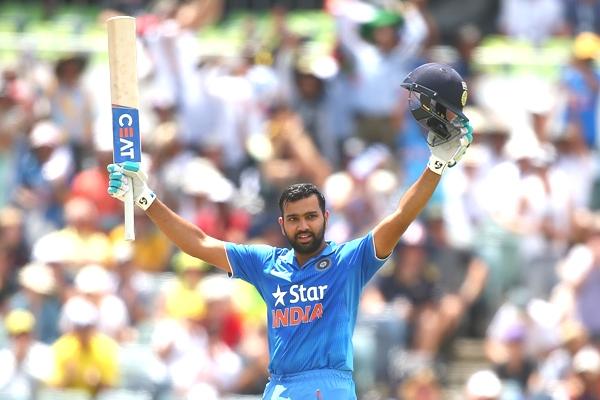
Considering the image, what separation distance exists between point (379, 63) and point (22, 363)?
15.7 feet

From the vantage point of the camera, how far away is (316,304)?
8.51 metres

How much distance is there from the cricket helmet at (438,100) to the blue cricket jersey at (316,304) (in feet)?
2.13

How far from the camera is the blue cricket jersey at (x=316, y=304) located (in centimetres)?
845

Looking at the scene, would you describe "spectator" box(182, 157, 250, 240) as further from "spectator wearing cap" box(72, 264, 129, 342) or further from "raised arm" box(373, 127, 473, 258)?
"raised arm" box(373, 127, 473, 258)

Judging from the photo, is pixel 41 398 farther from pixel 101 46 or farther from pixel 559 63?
pixel 559 63

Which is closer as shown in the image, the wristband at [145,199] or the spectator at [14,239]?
the wristband at [145,199]

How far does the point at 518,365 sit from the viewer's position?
13.7 metres

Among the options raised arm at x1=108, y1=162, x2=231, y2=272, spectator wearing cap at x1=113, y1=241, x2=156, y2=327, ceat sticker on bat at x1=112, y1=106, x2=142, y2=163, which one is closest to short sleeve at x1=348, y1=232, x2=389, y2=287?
raised arm at x1=108, y1=162, x2=231, y2=272

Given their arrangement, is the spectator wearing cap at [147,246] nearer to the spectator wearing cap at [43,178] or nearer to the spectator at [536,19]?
the spectator wearing cap at [43,178]

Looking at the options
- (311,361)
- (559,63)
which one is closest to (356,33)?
(559,63)

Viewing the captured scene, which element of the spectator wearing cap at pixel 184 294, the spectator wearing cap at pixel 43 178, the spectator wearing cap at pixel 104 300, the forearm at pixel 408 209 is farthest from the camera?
the spectator wearing cap at pixel 43 178

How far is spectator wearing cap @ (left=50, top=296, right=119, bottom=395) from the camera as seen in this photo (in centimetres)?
1385

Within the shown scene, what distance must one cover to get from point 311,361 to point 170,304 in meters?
5.91

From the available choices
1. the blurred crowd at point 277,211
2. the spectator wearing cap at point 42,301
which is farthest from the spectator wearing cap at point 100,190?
the spectator wearing cap at point 42,301
